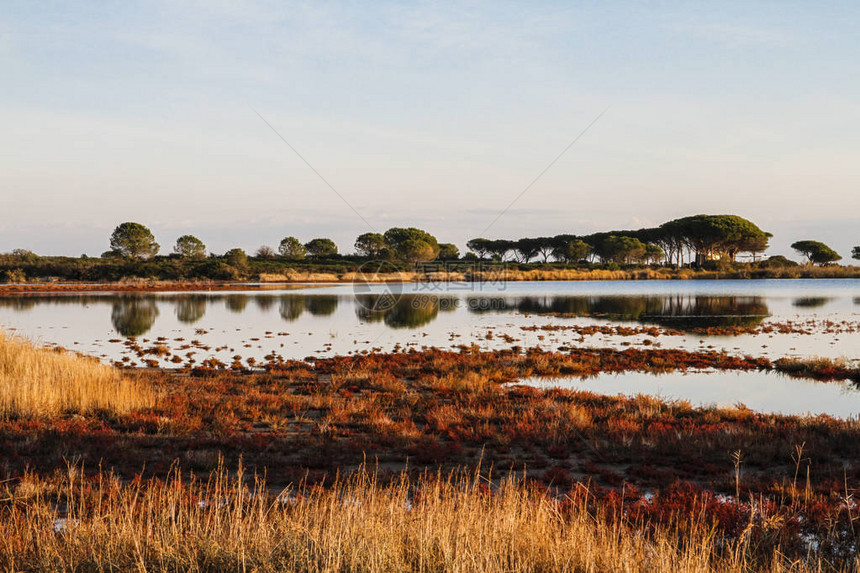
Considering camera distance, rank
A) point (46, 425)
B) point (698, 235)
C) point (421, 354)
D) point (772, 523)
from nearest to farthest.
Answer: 1. point (772, 523)
2. point (46, 425)
3. point (421, 354)
4. point (698, 235)

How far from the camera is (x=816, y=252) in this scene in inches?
6152

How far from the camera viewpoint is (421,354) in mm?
24469

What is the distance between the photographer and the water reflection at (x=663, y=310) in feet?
128

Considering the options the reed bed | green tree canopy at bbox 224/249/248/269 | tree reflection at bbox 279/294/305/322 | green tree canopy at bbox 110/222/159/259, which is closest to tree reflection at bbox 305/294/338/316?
tree reflection at bbox 279/294/305/322

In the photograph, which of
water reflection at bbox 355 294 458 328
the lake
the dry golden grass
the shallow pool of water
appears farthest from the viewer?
water reflection at bbox 355 294 458 328

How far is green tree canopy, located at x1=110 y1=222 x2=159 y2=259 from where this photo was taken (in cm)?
13262

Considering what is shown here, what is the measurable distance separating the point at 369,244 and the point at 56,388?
150625 mm

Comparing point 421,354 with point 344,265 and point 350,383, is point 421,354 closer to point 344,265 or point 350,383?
point 350,383

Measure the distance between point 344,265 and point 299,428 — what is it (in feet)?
398

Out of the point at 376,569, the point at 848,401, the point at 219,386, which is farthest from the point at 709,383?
the point at 376,569

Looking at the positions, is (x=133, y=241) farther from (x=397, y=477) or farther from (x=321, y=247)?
(x=397, y=477)

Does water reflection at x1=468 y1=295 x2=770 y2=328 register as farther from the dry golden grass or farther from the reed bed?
the reed bed

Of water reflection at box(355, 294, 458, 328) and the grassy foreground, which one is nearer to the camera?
the grassy foreground

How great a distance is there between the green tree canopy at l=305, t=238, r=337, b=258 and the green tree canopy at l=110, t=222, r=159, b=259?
157 ft
